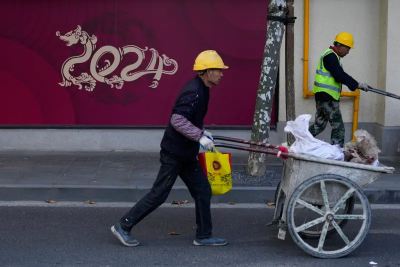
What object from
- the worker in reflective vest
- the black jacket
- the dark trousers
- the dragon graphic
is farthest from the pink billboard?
the black jacket

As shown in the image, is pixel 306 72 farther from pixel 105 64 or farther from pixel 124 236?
pixel 124 236

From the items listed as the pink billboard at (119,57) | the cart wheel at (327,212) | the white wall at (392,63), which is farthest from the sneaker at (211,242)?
the white wall at (392,63)

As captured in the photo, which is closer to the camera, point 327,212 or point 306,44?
point 327,212

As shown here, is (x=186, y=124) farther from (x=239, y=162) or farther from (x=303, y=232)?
(x=239, y=162)

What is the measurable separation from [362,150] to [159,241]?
202 cm

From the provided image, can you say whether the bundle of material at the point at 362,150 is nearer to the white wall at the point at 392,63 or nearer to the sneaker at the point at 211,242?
the sneaker at the point at 211,242

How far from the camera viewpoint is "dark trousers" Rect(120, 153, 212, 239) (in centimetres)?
619

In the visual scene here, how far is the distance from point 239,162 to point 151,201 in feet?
13.4

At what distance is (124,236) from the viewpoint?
6258 mm

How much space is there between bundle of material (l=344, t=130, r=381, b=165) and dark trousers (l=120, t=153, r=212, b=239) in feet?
4.19

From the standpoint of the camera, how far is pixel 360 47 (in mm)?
10883

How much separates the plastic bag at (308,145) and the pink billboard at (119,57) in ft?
16.4

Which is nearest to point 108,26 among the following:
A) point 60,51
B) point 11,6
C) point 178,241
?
point 60,51

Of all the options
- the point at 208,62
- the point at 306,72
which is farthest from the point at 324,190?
the point at 306,72
